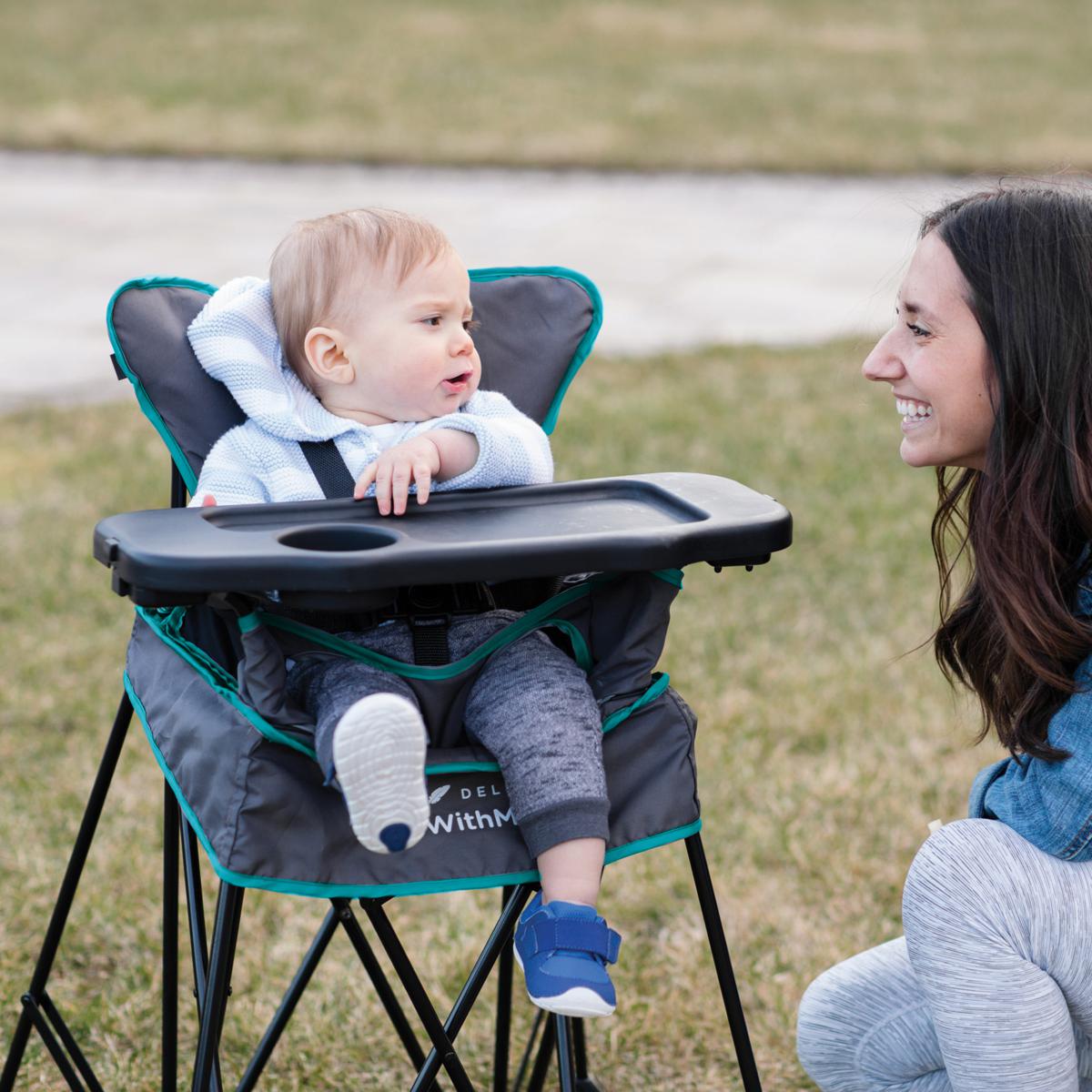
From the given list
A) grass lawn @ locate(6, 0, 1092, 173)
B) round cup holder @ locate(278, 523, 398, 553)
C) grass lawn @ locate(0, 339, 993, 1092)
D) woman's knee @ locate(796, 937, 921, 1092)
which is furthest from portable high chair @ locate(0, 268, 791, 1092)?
grass lawn @ locate(6, 0, 1092, 173)

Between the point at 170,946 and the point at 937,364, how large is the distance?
Result: 131 centimetres

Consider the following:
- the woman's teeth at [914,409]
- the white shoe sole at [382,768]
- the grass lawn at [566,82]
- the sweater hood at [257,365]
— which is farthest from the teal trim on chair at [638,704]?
the grass lawn at [566,82]

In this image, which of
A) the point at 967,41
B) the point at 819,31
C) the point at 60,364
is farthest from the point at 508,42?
the point at 60,364

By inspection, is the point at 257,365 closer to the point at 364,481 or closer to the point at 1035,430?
the point at 364,481

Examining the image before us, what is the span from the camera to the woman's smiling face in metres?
2.02

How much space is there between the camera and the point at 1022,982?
193cm

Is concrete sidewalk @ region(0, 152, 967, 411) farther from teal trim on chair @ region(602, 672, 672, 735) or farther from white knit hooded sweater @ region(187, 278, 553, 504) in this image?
teal trim on chair @ region(602, 672, 672, 735)

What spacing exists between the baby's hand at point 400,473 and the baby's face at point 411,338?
0.44 ft

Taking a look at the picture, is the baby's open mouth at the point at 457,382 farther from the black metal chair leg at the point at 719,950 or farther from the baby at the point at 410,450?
the black metal chair leg at the point at 719,950

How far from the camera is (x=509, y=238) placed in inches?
353

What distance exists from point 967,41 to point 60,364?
10812 millimetres

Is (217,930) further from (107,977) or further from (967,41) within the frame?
(967,41)

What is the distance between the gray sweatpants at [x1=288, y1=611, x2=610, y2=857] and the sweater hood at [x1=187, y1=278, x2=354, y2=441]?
338 mm

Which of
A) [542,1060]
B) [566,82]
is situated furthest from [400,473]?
[566,82]
